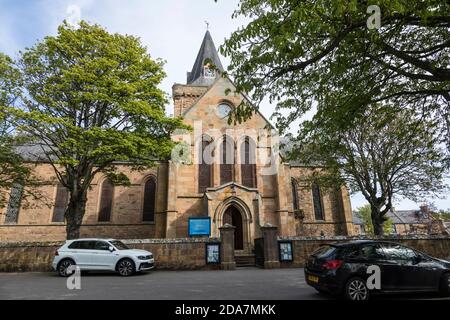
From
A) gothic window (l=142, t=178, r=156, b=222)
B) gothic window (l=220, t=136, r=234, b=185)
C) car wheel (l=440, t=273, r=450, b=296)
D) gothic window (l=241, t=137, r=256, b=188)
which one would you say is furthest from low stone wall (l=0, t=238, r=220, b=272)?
gothic window (l=142, t=178, r=156, b=222)

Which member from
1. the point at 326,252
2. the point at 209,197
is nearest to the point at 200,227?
the point at 209,197

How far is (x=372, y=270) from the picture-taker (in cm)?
636

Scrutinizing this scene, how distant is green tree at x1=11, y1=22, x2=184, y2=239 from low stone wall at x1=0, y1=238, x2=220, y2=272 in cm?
150

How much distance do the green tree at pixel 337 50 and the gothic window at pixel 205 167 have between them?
12490 millimetres

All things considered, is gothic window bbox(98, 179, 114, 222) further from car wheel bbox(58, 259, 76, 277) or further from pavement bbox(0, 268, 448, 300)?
pavement bbox(0, 268, 448, 300)

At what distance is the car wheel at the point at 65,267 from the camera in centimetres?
1156

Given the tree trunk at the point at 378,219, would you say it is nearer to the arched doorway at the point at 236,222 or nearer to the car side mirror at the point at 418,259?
the arched doorway at the point at 236,222

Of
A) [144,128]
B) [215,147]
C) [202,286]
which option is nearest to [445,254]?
[202,286]

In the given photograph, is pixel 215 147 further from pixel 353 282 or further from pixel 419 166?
pixel 353 282

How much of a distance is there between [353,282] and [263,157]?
1642 cm

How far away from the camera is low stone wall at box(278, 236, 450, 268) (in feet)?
47.9

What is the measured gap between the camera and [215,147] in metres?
21.9

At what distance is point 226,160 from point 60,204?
1571 cm

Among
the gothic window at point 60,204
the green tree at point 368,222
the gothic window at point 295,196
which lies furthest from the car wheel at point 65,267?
the green tree at point 368,222
